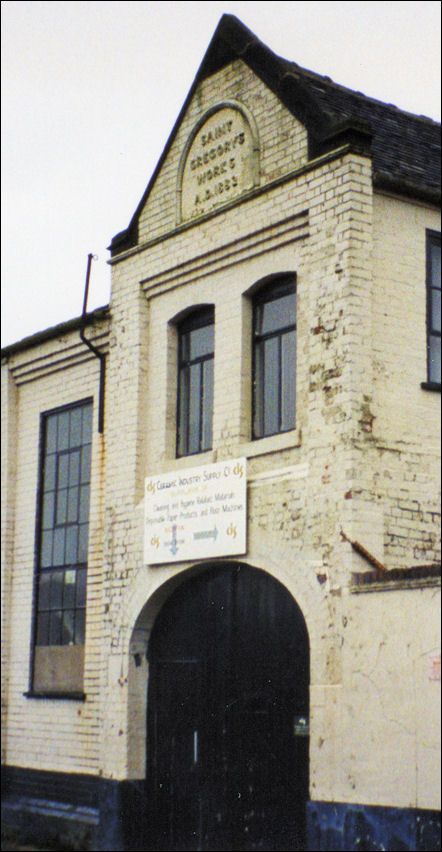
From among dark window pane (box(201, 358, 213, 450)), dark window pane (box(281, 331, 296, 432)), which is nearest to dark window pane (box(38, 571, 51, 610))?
dark window pane (box(201, 358, 213, 450))

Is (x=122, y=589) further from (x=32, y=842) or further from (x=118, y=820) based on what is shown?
(x=32, y=842)

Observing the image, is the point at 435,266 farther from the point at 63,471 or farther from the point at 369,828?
the point at 63,471

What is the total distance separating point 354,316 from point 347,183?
4.46 ft

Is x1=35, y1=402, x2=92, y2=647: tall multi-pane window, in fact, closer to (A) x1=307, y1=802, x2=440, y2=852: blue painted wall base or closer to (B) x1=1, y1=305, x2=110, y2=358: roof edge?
(B) x1=1, y1=305, x2=110, y2=358: roof edge

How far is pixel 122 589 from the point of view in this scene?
14.5 metres

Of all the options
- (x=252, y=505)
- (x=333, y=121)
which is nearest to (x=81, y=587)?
(x=252, y=505)

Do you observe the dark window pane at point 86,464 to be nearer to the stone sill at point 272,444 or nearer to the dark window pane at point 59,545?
the dark window pane at point 59,545

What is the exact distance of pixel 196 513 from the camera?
44.2 ft

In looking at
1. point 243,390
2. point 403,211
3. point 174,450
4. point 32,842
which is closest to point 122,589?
point 174,450

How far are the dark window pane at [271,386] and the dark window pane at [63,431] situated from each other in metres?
4.45

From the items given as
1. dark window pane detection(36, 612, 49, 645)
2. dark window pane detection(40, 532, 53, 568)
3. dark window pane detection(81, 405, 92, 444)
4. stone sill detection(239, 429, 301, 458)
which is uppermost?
dark window pane detection(81, 405, 92, 444)

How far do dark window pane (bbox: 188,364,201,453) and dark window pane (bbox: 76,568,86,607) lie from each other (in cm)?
285

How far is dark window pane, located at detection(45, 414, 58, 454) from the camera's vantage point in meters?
17.2

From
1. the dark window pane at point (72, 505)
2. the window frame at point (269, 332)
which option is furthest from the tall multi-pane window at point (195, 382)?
the dark window pane at point (72, 505)
